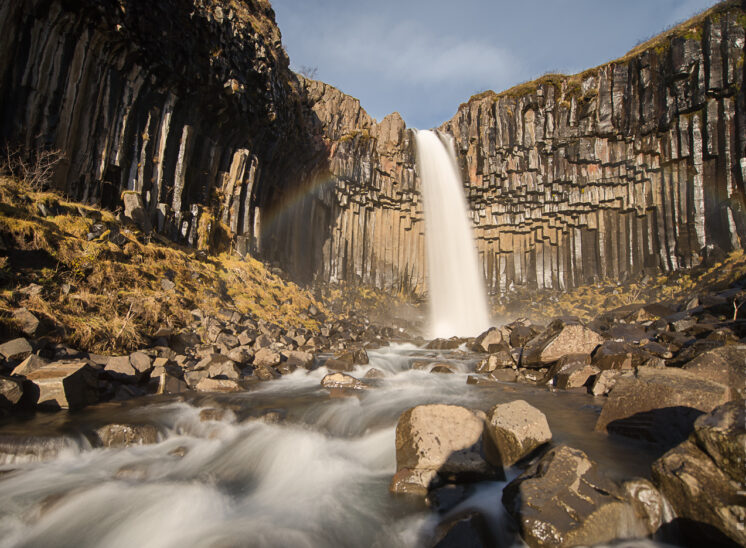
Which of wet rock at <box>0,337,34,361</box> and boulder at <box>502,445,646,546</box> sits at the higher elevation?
wet rock at <box>0,337,34,361</box>

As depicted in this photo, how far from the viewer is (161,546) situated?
318cm

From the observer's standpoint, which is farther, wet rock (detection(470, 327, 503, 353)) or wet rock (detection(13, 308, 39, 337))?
wet rock (detection(470, 327, 503, 353))

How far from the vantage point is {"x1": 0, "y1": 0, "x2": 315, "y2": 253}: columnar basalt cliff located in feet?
36.8

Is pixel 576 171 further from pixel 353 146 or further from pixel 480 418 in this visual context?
pixel 480 418

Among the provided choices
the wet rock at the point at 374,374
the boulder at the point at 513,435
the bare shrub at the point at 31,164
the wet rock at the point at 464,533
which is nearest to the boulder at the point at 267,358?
the wet rock at the point at 374,374

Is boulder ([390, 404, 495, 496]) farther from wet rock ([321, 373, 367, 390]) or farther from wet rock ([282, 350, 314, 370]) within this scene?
wet rock ([282, 350, 314, 370])

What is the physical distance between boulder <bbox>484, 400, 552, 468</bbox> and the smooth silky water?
221 millimetres

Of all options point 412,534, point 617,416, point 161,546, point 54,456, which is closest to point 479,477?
point 412,534

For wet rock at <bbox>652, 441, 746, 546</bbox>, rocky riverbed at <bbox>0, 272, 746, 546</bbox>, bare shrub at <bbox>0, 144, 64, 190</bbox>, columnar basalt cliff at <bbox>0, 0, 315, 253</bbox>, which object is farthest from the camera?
columnar basalt cliff at <bbox>0, 0, 315, 253</bbox>

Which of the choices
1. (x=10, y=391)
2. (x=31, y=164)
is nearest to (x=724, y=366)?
(x=10, y=391)

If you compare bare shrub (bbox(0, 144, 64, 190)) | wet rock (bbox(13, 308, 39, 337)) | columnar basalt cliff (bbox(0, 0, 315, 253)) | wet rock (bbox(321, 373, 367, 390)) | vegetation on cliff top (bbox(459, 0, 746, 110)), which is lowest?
wet rock (bbox(321, 373, 367, 390))

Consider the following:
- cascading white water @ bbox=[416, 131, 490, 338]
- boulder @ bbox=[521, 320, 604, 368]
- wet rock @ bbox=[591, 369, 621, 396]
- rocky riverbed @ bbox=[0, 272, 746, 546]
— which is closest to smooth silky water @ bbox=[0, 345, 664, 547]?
rocky riverbed @ bbox=[0, 272, 746, 546]

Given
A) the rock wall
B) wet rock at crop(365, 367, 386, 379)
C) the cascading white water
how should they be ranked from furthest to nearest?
1. the cascading white water
2. the rock wall
3. wet rock at crop(365, 367, 386, 379)

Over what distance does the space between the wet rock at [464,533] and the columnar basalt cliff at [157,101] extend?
1476cm
